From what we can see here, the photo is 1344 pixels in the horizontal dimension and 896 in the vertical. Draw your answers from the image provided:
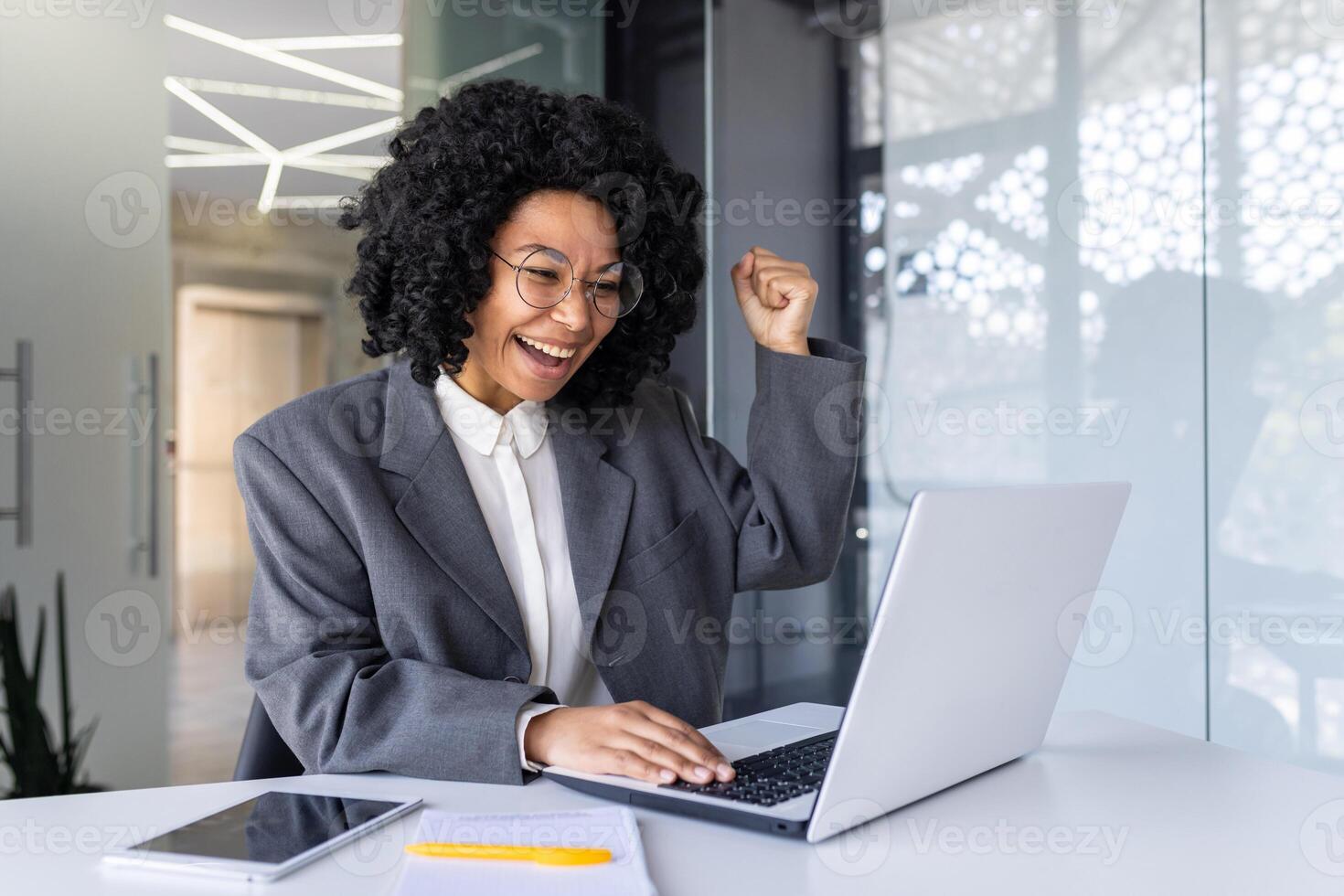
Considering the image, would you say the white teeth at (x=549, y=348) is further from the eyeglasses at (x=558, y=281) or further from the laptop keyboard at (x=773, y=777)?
the laptop keyboard at (x=773, y=777)

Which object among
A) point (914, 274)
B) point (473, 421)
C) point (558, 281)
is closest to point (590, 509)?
point (473, 421)

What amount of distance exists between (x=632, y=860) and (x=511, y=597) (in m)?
0.61

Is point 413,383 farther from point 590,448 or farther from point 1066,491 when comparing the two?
point 1066,491

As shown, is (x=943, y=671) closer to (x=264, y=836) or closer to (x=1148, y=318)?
(x=264, y=836)

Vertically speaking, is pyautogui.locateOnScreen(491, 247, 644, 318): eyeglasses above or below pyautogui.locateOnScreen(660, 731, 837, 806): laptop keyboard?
above

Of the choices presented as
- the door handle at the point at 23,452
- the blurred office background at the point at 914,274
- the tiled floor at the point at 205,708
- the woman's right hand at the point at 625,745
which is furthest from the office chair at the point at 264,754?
the door handle at the point at 23,452

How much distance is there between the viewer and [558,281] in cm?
140

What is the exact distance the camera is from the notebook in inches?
28.1

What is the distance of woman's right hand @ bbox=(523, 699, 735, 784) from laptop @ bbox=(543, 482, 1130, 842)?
0.01 meters

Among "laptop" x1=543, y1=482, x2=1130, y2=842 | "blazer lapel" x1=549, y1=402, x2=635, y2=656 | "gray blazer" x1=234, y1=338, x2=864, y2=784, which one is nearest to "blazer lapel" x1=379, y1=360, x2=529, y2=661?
"gray blazer" x1=234, y1=338, x2=864, y2=784

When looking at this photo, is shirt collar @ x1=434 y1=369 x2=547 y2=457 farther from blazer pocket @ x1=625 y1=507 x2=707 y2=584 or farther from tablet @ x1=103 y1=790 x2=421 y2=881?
tablet @ x1=103 y1=790 x2=421 y2=881

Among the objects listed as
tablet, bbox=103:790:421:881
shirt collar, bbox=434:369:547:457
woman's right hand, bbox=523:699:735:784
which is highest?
shirt collar, bbox=434:369:547:457

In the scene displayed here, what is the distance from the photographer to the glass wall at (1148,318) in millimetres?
2057

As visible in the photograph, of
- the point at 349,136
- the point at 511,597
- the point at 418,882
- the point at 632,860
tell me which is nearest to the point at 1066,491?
the point at 632,860
